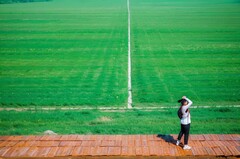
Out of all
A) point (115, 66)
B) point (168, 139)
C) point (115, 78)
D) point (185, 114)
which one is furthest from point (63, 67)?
point (185, 114)

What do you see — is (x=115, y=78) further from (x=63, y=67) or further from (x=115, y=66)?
(x=63, y=67)

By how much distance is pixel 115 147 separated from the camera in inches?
346

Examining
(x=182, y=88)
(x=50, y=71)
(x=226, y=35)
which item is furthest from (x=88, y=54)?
(x=226, y=35)

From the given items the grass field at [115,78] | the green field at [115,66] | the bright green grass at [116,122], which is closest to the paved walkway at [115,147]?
the bright green grass at [116,122]

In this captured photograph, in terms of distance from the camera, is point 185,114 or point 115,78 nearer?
point 185,114

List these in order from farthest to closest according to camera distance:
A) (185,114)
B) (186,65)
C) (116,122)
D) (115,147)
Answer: (186,65), (116,122), (185,114), (115,147)

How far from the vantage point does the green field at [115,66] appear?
1822cm

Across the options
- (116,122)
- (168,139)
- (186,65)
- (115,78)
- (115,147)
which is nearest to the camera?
(115,147)

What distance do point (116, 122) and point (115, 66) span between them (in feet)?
40.1

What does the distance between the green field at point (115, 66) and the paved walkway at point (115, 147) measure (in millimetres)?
7708

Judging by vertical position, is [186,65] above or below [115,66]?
below

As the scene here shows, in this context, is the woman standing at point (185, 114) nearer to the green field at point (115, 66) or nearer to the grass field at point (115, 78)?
the grass field at point (115, 78)

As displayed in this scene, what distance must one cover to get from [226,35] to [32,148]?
38516 mm

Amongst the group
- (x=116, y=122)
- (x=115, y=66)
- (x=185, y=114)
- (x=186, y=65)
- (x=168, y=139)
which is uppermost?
(x=185, y=114)
